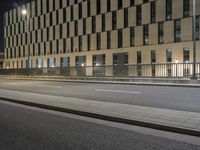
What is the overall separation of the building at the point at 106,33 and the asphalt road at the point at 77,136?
49.5 ft

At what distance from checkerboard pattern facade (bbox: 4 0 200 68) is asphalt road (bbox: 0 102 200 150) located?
30.8 metres

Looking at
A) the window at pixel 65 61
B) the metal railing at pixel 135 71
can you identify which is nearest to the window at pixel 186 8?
the metal railing at pixel 135 71

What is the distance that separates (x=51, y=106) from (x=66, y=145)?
4.74m

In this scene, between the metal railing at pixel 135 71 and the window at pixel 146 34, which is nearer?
the metal railing at pixel 135 71

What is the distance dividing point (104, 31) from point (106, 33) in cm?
70

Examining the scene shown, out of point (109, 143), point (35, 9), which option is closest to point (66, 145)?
point (109, 143)

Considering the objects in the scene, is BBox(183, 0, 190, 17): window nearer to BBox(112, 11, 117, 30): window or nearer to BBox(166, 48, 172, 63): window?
BBox(166, 48, 172, 63): window

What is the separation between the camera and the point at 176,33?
37219mm

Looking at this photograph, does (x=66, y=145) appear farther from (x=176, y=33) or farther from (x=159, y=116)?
(x=176, y=33)

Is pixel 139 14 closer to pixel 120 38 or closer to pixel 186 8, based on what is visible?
pixel 120 38

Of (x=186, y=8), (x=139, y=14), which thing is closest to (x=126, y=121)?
(x=186, y=8)

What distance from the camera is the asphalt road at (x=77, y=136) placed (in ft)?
17.6

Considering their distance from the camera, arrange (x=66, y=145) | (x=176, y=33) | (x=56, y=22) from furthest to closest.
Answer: (x=56, y=22)
(x=176, y=33)
(x=66, y=145)

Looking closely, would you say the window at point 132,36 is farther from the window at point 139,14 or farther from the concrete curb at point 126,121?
the concrete curb at point 126,121
